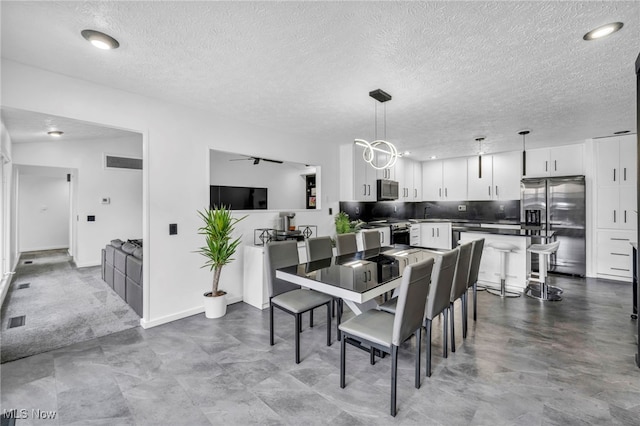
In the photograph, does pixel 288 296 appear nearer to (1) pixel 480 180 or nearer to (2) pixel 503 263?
(2) pixel 503 263

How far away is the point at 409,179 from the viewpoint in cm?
746

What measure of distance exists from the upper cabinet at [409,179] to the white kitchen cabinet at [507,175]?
5.75 feet

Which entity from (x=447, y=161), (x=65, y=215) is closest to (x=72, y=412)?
(x=447, y=161)

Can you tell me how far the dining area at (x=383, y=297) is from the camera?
196cm

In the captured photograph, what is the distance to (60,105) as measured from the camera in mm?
2652

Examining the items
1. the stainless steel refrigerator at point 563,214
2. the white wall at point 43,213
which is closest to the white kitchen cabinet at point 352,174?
the stainless steel refrigerator at point 563,214

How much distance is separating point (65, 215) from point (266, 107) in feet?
26.8

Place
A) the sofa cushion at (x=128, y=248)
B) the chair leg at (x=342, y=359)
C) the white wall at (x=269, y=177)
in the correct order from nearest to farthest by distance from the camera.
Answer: the chair leg at (x=342, y=359) → the sofa cushion at (x=128, y=248) → the white wall at (x=269, y=177)

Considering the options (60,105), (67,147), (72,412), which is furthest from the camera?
(67,147)

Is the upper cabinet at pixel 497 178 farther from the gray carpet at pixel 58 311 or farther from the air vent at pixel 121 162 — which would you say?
the air vent at pixel 121 162

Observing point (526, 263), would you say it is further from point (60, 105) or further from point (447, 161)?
point (60, 105)

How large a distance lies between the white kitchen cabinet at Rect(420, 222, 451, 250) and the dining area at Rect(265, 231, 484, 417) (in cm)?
399

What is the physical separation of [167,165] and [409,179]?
5736 millimetres

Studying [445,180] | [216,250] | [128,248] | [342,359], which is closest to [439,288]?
[342,359]
